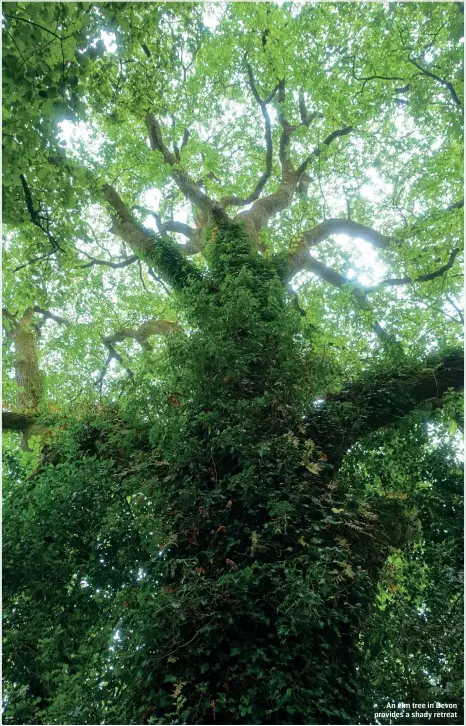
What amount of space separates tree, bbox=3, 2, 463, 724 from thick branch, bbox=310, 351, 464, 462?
27 mm

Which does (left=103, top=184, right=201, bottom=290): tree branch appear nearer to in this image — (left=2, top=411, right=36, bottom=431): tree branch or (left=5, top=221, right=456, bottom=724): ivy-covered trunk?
(left=5, top=221, right=456, bottom=724): ivy-covered trunk

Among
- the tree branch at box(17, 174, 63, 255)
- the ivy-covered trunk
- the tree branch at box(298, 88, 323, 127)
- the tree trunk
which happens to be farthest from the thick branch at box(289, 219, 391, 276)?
the tree trunk

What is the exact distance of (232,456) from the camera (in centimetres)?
458

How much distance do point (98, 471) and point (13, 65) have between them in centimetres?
393

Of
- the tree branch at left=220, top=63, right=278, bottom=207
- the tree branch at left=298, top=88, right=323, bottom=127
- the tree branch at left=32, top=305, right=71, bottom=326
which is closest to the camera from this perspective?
the tree branch at left=220, top=63, right=278, bottom=207

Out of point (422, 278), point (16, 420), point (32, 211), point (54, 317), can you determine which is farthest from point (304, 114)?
point (16, 420)

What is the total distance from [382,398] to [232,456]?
2.04m

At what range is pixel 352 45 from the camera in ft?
27.9

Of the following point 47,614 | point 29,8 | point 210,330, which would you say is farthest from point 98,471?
point 29,8

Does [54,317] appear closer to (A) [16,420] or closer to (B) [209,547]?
(A) [16,420]

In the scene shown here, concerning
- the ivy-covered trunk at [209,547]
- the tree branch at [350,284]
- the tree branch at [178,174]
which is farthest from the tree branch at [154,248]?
the tree branch at [350,284]

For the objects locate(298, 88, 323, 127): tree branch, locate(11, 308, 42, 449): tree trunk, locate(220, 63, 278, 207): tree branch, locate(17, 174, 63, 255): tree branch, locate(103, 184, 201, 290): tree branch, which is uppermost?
locate(298, 88, 323, 127): tree branch

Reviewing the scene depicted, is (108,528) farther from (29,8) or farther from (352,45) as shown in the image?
(352,45)

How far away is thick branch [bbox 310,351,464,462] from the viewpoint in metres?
5.22
